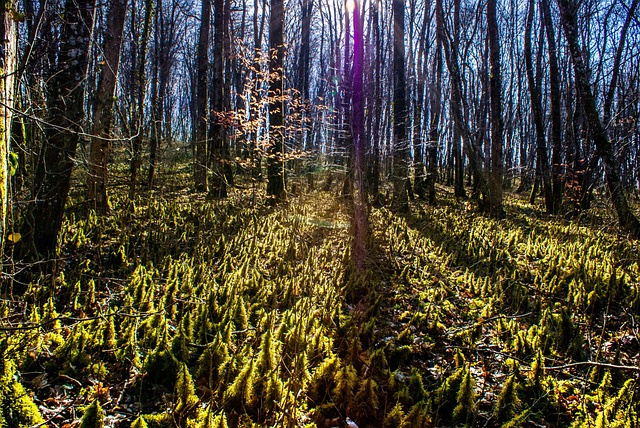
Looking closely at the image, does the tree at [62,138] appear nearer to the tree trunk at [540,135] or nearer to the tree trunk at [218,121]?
the tree trunk at [218,121]

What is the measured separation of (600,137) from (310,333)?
6767 mm

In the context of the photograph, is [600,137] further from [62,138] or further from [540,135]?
[62,138]

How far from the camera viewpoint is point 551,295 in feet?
14.5

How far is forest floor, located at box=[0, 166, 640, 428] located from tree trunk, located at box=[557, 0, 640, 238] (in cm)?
52

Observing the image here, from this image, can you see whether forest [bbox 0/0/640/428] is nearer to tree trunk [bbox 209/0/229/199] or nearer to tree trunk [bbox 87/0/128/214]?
tree trunk [bbox 87/0/128/214]

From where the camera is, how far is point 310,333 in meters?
3.47

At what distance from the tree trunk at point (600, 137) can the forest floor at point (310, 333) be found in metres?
0.52

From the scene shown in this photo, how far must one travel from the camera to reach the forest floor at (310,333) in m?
2.37

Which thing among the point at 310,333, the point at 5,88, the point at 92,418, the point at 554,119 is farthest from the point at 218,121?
the point at 554,119

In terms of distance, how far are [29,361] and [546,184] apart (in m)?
13.9

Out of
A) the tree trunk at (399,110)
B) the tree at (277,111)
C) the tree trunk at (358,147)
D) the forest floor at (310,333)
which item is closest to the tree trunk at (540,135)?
the tree trunk at (399,110)

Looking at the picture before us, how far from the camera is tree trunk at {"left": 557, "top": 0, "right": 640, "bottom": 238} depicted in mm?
6359

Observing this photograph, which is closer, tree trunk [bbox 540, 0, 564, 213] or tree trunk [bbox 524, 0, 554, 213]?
tree trunk [bbox 540, 0, 564, 213]

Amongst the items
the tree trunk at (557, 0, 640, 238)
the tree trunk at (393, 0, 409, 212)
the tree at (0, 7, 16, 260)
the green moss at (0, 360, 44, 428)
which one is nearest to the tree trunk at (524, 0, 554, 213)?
the tree trunk at (393, 0, 409, 212)
